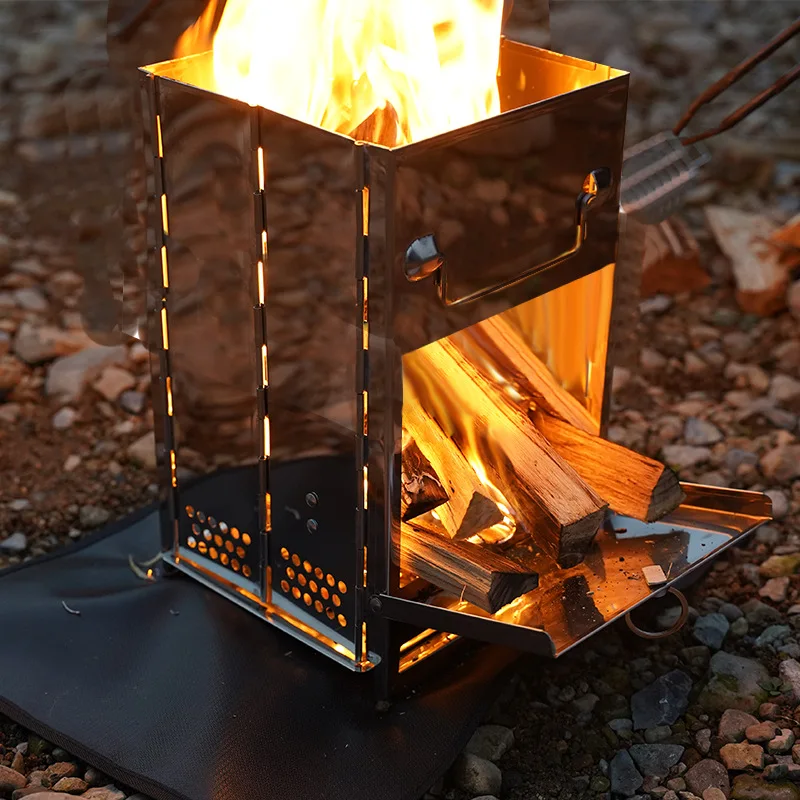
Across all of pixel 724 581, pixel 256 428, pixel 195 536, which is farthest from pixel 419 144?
pixel 724 581

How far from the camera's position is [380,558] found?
2107 millimetres

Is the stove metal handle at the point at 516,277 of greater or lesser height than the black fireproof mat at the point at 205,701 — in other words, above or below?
above

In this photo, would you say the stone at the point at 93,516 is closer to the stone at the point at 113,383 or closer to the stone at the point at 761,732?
the stone at the point at 113,383

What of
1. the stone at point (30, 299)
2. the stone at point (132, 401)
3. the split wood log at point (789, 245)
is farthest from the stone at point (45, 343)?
the split wood log at point (789, 245)

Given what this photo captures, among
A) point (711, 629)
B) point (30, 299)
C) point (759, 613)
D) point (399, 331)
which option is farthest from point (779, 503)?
point (30, 299)

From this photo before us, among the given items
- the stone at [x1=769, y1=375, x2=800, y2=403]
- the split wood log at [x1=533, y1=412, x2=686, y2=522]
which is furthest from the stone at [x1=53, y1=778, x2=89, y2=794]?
the stone at [x1=769, y1=375, x2=800, y2=403]

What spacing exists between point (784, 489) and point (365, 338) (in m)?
1.36

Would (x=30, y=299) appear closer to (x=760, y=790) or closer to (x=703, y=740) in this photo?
(x=703, y=740)

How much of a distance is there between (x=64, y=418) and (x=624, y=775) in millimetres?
1637

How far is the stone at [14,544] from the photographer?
273cm

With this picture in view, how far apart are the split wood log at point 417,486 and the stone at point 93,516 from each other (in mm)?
945

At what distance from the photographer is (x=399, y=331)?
6.41 feet

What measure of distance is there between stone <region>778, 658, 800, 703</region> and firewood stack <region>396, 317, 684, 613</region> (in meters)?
0.38

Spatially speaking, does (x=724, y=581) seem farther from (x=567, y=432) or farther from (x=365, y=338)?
(x=365, y=338)
